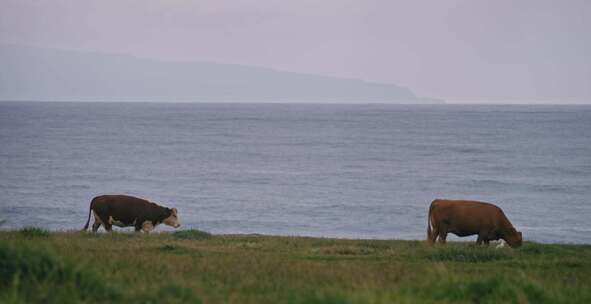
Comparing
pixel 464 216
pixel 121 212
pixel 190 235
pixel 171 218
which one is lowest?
pixel 171 218

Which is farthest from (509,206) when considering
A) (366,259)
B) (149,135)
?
(149,135)

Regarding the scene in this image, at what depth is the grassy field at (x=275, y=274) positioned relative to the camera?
9.91 meters

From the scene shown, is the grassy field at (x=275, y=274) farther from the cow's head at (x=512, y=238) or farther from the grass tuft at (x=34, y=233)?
the cow's head at (x=512, y=238)

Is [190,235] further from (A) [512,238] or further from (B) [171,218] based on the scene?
(A) [512,238]

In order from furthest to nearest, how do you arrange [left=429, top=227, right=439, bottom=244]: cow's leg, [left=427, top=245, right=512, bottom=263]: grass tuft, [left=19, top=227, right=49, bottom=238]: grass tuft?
[left=429, top=227, right=439, bottom=244]: cow's leg, [left=19, top=227, right=49, bottom=238]: grass tuft, [left=427, top=245, right=512, bottom=263]: grass tuft

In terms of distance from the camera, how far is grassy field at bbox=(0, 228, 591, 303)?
9.91 metres

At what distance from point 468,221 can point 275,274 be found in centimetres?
977

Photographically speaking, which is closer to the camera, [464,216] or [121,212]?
[464,216]

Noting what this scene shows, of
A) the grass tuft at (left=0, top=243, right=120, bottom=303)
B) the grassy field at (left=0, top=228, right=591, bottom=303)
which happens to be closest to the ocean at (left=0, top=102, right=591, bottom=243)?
the grassy field at (left=0, top=228, right=591, bottom=303)

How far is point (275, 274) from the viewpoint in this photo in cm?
1295

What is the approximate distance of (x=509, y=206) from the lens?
56.1 meters

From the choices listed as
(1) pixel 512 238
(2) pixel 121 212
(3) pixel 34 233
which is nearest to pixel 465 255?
(1) pixel 512 238

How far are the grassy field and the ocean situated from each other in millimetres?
23759

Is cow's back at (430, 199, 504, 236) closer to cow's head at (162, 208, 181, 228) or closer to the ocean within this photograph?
cow's head at (162, 208, 181, 228)
